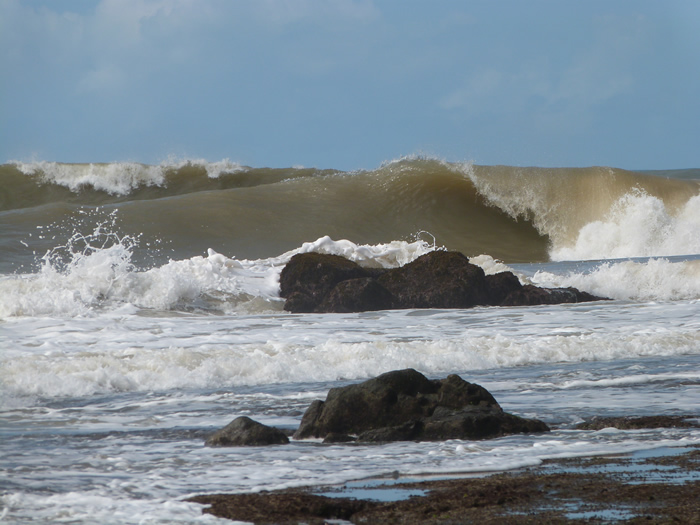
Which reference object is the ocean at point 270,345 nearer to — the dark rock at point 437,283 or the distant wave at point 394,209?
the distant wave at point 394,209

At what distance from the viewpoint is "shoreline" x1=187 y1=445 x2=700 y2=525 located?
3.40 meters

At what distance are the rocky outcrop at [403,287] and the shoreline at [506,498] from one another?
346 inches

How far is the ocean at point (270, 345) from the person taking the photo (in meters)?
4.65

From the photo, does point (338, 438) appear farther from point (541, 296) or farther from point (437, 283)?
point (541, 296)

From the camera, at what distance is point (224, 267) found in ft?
48.9

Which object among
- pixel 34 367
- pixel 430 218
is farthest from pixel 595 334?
pixel 430 218

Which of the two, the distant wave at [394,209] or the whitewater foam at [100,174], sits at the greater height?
the whitewater foam at [100,174]

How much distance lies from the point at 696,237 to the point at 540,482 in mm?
23209

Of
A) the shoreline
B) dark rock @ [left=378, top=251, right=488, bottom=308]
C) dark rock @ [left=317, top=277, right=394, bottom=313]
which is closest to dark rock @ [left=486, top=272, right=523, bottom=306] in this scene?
dark rock @ [left=378, top=251, right=488, bottom=308]

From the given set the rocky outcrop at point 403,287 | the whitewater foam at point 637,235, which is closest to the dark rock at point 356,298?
the rocky outcrop at point 403,287

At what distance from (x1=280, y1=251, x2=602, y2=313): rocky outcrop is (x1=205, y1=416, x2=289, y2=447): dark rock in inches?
303

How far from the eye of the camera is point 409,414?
5.57 meters

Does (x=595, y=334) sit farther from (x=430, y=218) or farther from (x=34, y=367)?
(x=430, y=218)

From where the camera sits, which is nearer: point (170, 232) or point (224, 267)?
point (224, 267)
